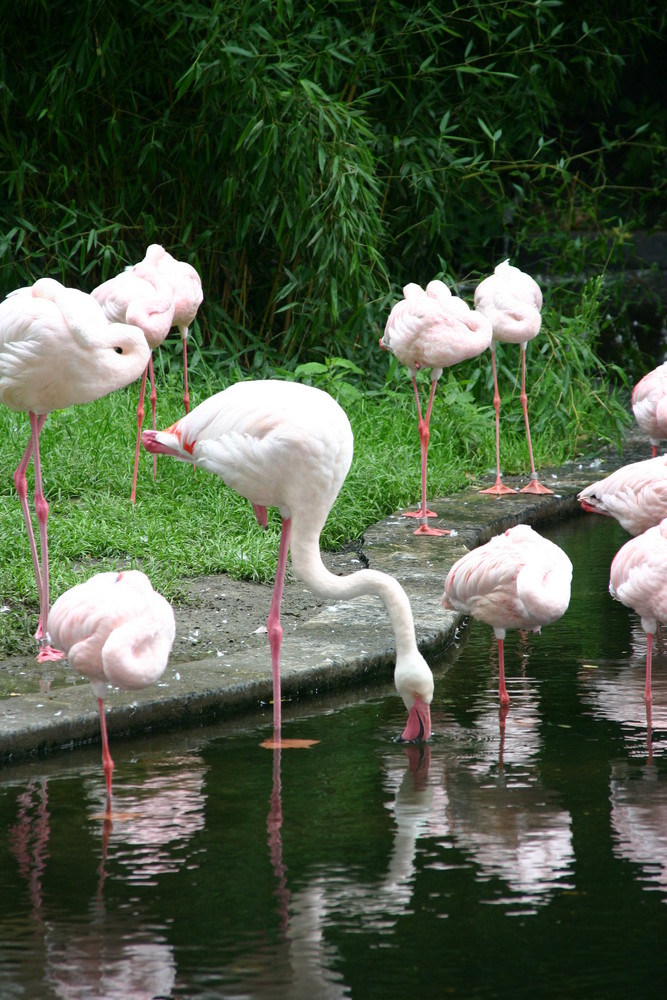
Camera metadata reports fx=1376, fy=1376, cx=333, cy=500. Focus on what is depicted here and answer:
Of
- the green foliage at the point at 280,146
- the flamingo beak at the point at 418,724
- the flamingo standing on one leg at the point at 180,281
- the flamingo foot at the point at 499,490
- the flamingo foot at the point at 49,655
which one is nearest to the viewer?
the flamingo beak at the point at 418,724

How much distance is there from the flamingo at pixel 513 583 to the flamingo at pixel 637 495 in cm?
101

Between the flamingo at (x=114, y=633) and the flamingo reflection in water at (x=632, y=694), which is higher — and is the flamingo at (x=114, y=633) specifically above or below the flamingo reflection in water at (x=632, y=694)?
above

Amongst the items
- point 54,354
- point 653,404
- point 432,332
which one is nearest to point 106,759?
point 54,354

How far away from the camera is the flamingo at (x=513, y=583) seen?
3982 millimetres

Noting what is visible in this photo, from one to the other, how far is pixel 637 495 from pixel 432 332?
1.65 metres

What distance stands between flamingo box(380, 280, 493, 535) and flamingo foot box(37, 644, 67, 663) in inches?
89.0

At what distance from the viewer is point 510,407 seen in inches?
340

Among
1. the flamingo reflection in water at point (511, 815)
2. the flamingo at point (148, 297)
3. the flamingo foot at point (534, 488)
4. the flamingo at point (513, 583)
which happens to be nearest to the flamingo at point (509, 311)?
the flamingo foot at point (534, 488)

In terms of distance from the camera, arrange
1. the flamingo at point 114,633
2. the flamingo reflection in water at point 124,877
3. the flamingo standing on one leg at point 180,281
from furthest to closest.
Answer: the flamingo standing on one leg at point 180,281
the flamingo at point 114,633
the flamingo reflection in water at point 124,877

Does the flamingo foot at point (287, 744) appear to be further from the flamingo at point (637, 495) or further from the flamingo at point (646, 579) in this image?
the flamingo at point (637, 495)

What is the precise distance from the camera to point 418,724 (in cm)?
383

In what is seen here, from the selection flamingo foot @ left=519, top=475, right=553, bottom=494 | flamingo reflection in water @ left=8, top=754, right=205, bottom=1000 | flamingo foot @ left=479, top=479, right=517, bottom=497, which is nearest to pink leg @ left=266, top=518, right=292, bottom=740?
flamingo reflection in water @ left=8, top=754, right=205, bottom=1000

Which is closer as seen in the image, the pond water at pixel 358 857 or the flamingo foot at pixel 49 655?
the pond water at pixel 358 857

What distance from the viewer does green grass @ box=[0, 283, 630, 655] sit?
18.0ft
